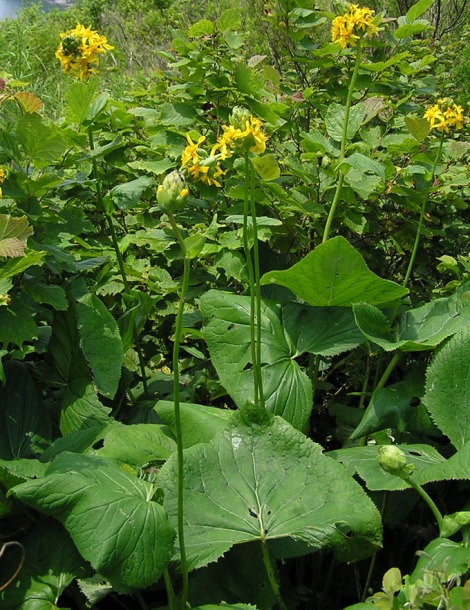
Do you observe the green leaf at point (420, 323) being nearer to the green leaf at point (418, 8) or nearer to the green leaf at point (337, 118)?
the green leaf at point (337, 118)

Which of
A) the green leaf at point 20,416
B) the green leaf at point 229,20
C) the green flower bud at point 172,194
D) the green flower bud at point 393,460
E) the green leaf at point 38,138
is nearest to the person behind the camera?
the green flower bud at point 172,194

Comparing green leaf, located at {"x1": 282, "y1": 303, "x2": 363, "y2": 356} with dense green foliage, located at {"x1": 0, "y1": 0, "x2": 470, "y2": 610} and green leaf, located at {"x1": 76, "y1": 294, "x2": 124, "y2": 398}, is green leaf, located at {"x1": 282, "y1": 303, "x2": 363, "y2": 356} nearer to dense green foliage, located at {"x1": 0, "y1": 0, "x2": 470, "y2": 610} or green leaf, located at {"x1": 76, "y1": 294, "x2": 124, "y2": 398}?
dense green foliage, located at {"x1": 0, "y1": 0, "x2": 470, "y2": 610}

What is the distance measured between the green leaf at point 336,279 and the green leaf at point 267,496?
0.37 metres

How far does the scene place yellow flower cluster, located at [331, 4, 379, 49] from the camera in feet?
5.40

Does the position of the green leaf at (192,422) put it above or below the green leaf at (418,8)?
below

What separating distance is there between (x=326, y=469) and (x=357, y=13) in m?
1.09

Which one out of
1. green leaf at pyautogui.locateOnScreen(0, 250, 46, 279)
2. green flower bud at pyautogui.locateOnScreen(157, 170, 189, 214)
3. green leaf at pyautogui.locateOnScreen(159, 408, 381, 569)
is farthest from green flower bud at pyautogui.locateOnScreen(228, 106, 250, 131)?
green leaf at pyautogui.locateOnScreen(159, 408, 381, 569)

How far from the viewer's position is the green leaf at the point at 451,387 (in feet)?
4.66

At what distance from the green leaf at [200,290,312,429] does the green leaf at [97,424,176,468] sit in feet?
0.69

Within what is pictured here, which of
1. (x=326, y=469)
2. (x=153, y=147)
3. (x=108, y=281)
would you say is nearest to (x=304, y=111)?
(x=153, y=147)

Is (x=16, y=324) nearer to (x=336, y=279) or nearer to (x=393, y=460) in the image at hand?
(x=336, y=279)

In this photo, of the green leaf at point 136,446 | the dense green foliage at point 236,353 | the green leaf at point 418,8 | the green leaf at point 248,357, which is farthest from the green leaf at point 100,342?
the green leaf at point 418,8

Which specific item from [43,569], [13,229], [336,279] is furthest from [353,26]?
[43,569]

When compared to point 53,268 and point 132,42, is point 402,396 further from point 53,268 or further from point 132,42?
point 132,42
